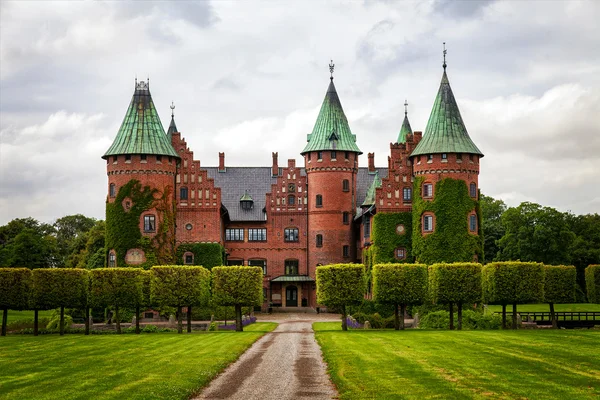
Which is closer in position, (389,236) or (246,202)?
(389,236)

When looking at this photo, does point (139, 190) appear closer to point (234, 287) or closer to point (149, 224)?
point (149, 224)

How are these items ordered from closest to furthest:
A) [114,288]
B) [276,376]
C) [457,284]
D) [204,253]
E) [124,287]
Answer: [276,376]
[114,288]
[124,287]
[457,284]
[204,253]

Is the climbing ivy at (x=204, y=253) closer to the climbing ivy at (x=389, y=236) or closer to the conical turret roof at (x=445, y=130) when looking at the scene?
the climbing ivy at (x=389, y=236)

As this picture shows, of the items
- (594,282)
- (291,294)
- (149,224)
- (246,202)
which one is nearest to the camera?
(594,282)

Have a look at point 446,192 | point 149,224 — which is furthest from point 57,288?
point 446,192

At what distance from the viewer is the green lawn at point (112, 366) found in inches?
1121

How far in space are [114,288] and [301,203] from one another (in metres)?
38.4

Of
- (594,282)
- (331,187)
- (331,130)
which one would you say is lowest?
(594,282)

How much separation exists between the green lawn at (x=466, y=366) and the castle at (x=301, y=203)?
109ft

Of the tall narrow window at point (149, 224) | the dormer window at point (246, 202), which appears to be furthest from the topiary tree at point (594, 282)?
the dormer window at point (246, 202)

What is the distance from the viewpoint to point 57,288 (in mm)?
61750

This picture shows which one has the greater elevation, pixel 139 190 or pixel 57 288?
pixel 139 190

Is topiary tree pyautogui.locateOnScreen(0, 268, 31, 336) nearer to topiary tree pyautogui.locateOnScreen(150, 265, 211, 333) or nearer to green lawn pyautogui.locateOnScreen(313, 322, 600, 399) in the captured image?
topiary tree pyautogui.locateOnScreen(150, 265, 211, 333)

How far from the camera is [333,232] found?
9750 centimetres
